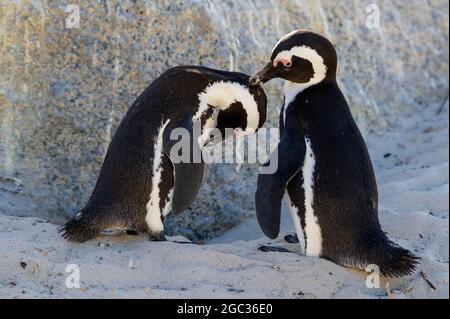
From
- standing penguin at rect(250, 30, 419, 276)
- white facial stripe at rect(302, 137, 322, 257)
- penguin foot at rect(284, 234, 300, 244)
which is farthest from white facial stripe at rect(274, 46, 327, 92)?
penguin foot at rect(284, 234, 300, 244)

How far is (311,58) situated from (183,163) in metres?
0.72

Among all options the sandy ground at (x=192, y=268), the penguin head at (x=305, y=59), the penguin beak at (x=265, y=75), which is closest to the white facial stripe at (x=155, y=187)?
the sandy ground at (x=192, y=268)

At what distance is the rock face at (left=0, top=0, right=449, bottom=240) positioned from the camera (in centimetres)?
455

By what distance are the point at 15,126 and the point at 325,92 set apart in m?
1.58

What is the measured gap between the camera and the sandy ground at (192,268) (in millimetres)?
3543

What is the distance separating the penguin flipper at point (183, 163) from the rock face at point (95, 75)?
0.75m

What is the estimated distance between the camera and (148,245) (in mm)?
4000

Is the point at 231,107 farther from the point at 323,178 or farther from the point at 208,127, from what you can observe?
the point at 323,178

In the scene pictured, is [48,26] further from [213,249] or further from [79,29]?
[213,249]

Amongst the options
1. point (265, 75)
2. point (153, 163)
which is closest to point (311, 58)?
point (265, 75)

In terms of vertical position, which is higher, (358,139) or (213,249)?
(358,139)

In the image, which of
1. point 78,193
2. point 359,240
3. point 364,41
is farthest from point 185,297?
point 364,41

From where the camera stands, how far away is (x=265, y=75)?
413cm

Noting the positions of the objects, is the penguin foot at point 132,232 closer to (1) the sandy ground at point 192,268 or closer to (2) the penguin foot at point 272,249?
(1) the sandy ground at point 192,268
